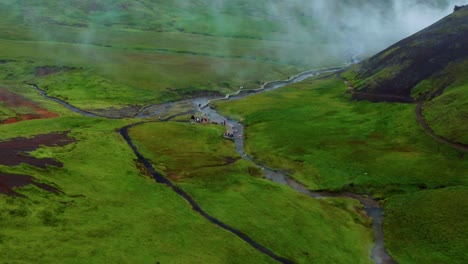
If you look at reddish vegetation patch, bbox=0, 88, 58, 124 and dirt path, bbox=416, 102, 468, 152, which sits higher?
dirt path, bbox=416, 102, 468, 152

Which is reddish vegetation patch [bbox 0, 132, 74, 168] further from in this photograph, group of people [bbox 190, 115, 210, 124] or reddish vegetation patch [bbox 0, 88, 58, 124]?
group of people [bbox 190, 115, 210, 124]

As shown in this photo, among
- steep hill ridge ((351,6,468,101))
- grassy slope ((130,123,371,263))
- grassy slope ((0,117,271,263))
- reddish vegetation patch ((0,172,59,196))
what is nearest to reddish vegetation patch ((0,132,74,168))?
grassy slope ((0,117,271,263))

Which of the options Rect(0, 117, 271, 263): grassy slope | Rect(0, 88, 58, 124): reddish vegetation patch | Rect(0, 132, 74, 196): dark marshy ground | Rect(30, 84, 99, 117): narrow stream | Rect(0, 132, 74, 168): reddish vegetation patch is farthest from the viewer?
Rect(30, 84, 99, 117): narrow stream

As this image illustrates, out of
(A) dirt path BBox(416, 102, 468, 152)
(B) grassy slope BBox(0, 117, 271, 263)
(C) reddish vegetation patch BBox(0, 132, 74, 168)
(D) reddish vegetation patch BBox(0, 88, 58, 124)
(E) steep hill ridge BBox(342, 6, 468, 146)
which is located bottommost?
(B) grassy slope BBox(0, 117, 271, 263)

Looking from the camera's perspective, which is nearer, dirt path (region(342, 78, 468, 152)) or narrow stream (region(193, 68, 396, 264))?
narrow stream (region(193, 68, 396, 264))

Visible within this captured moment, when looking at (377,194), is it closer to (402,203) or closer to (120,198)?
(402,203)

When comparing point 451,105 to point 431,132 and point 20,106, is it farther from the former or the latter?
point 20,106

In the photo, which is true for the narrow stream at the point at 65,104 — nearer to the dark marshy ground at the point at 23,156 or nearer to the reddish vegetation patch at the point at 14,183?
the dark marshy ground at the point at 23,156
